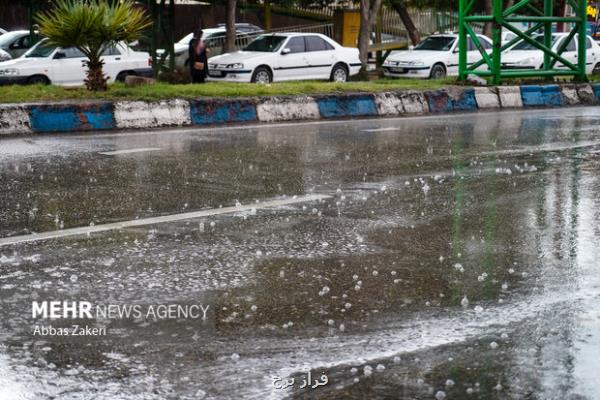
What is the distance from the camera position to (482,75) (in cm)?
1972

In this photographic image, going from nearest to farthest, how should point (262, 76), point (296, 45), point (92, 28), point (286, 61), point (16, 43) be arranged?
1. point (92, 28)
2. point (262, 76)
3. point (286, 61)
4. point (296, 45)
5. point (16, 43)

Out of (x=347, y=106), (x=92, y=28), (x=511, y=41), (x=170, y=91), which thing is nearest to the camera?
(x=92, y=28)

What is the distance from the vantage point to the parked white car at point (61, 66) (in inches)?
951

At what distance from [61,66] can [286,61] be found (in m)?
5.76

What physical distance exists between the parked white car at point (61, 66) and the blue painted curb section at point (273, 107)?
874 cm

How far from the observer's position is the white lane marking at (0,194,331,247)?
21.3ft

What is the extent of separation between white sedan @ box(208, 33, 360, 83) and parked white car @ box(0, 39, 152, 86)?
2.10 m

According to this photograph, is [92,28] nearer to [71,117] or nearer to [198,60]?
[71,117]

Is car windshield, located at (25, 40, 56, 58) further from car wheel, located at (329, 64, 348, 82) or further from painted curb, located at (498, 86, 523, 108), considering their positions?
painted curb, located at (498, 86, 523, 108)

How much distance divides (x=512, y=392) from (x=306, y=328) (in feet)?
3.54

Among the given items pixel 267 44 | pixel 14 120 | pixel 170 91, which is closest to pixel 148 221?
pixel 14 120

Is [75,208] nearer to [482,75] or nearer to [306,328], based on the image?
[306,328]

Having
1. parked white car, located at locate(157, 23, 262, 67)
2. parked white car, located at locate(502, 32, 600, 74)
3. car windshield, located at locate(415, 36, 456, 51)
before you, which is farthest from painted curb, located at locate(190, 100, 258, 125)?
car windshield, located at locate(415, 36, 456, 51)

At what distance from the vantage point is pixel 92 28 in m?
15.2
